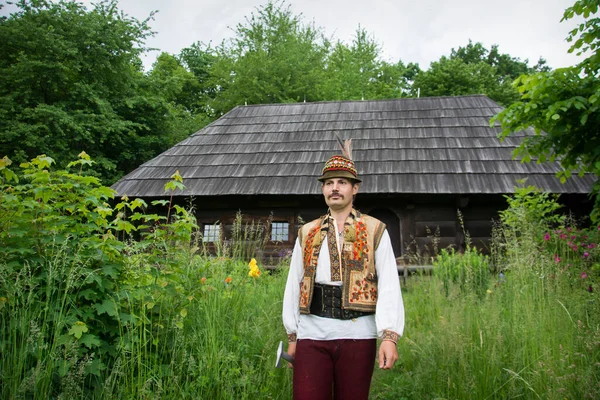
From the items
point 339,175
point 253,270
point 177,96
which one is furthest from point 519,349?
point 177,96

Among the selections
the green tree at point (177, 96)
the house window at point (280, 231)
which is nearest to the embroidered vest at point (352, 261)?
the house window at point (280, 231)

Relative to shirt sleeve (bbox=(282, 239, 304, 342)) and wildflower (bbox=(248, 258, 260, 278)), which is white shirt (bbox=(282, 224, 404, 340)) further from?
wildflower (bbox=(248, 258, 260, 278))

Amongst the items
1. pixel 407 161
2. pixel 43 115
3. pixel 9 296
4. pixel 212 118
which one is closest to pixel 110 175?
pixel 43 115

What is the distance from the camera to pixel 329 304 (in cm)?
220

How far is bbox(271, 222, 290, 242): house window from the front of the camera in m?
9.71

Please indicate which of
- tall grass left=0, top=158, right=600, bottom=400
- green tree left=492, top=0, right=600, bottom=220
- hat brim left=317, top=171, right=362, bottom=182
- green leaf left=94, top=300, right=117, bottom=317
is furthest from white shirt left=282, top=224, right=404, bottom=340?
green tree left=492, top=0, right=600, bottom=220

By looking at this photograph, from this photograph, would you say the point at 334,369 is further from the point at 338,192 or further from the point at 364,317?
the point at 338,192

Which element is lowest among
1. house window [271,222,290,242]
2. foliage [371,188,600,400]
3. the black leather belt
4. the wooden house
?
foliage [371,188,600,400]

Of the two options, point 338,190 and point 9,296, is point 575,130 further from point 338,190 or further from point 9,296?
point 9,296

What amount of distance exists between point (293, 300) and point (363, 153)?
26.2ft

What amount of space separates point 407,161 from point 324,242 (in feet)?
24.7

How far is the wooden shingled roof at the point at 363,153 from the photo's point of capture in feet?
29.0

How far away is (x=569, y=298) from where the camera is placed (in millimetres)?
3254

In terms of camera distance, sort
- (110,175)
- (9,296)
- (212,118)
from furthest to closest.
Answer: (212,118), (110,175), (9,296)
